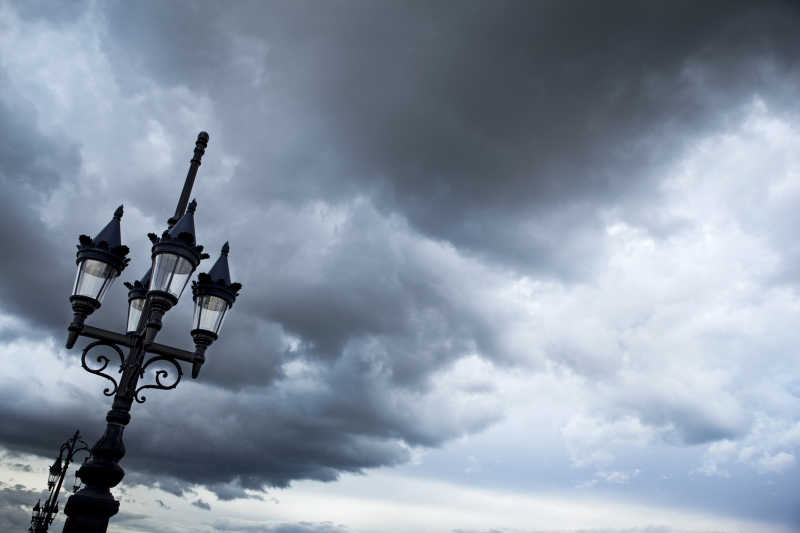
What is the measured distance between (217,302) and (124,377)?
5.70 ft

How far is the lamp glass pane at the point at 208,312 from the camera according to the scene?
9.23 metres

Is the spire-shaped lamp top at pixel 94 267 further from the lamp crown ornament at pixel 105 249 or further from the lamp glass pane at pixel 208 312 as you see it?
the lamp glass pane at pixel 208 312

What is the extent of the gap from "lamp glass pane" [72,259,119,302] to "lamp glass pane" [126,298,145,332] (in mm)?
1263

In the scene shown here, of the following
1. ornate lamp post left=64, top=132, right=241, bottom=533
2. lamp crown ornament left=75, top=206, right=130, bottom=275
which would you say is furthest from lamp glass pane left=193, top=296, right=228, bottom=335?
lamp crown ornament left=75, top=206, right=130, bottom=275

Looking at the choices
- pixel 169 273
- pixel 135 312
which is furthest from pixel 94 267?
pixel 135 312

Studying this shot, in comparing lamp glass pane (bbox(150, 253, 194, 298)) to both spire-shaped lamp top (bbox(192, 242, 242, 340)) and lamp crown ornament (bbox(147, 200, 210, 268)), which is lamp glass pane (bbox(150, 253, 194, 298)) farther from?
→ spire-shaped lamp top (bbox(192, 242, 242, 340))

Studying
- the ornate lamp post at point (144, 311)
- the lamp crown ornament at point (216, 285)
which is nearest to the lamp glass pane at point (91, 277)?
the ornate lamp post at point (144, 311)

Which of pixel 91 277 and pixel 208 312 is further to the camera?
pixel 208 312

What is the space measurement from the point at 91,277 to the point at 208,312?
1729 millimetres

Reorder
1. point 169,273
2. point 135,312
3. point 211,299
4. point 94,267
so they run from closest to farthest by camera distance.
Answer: point 169,273, point 94,267, point 211,299, point 135,312

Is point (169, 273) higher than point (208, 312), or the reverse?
point (169, 273)

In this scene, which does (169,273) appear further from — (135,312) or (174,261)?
(135,312)

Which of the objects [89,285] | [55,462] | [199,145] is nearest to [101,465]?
[89,285]

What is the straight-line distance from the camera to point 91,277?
8.65 metres
